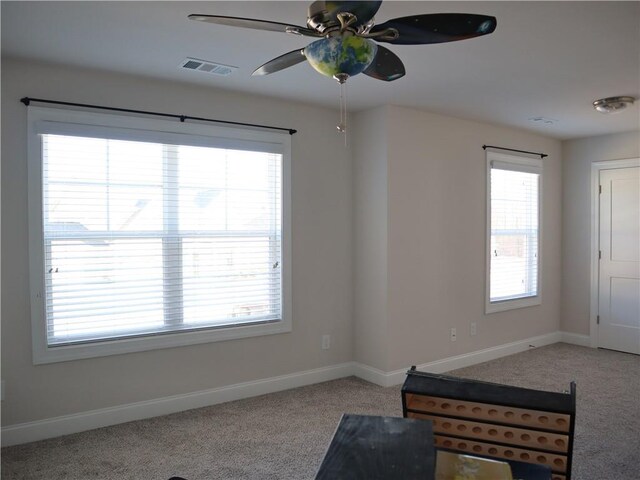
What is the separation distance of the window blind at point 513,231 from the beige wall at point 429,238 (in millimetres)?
229

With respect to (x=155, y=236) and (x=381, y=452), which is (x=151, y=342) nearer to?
(x=155, y=236)

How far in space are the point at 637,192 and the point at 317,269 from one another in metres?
3.70

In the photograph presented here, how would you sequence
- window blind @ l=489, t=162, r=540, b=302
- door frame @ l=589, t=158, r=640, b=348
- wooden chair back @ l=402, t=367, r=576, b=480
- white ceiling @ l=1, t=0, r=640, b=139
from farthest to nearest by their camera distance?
door frame @ l=589, t=158, r=640, b=348 < window blind @ l=489, t=162, r=540, b=302 < white ceiling @ l=1, t=0, r=640, b=139 < wooden chair back @ l=402, t=367, r=576, b=480

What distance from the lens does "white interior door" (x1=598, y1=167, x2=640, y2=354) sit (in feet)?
17.2

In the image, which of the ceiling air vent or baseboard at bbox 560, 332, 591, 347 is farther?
baseboard at bbox 560, 332, 591, 347

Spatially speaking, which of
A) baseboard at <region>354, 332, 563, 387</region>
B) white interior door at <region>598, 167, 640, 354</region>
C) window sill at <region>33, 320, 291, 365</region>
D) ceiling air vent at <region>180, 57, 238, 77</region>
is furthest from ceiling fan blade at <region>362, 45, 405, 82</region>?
white interior door at <region>598, 167, 640, 354</region>

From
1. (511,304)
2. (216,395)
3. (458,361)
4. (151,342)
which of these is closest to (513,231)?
(511,304)

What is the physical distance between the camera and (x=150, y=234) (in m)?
3.46

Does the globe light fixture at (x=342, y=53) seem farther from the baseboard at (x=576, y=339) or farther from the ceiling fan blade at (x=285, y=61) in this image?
the baseboard at (x=576, y=339)

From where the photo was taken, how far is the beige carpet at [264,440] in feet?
A: 8.95

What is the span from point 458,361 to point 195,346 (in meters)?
2.56

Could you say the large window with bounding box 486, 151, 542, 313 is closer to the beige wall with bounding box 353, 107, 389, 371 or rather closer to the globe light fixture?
the beige wall with bounding box 353, 107, 389, 371

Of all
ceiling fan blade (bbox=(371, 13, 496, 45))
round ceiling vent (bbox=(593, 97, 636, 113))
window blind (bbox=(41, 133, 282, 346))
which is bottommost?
window blind (bbox=(41, 133, 282, 346))

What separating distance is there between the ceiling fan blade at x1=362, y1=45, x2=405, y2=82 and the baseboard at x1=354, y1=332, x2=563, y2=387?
2771 mm
